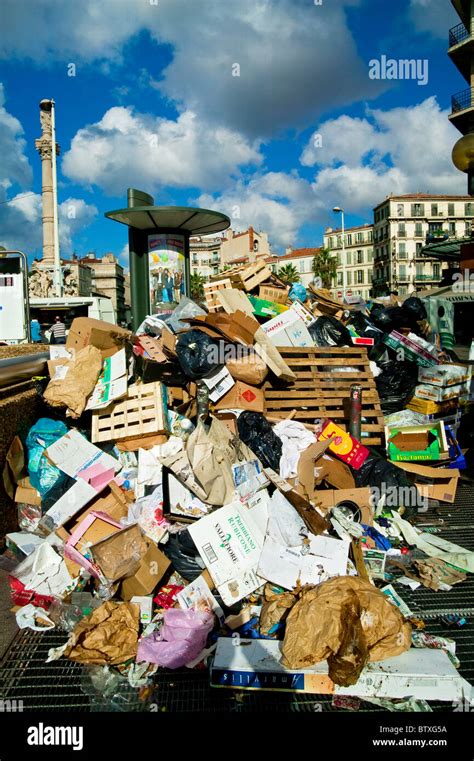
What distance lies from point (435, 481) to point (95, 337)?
146 inches

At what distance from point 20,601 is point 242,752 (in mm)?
1761

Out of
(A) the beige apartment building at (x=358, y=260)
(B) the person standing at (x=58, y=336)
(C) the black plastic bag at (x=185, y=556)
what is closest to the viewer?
(C) the black plastic bag at (x=185, y=556)

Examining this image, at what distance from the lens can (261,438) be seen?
432 cm

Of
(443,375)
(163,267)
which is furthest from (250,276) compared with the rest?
(443,375)

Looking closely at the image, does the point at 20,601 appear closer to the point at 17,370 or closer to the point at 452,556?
the point at 17,370

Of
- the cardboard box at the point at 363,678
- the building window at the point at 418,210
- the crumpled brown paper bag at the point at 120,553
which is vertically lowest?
the cardboard box at the point at 363,678

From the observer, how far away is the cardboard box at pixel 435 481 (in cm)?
461

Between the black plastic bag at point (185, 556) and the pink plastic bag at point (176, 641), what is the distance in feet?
1.50

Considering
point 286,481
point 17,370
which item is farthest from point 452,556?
point 17,370

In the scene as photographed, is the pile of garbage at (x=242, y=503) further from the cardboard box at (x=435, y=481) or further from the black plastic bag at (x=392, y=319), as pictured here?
the black plastic bag at (x=392, y=319)

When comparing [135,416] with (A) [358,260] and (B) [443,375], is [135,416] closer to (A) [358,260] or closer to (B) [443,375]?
(B) [443,375]

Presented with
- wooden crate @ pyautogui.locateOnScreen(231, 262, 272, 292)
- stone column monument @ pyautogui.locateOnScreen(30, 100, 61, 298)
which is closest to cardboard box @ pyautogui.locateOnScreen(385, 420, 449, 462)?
wooden crate @ pyautogui.locateOnScreen(231, 262, 272, 292)

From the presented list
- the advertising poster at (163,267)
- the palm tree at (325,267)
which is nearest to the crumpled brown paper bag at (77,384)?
the advertising poster at (163,267)

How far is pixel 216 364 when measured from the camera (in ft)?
15.1
